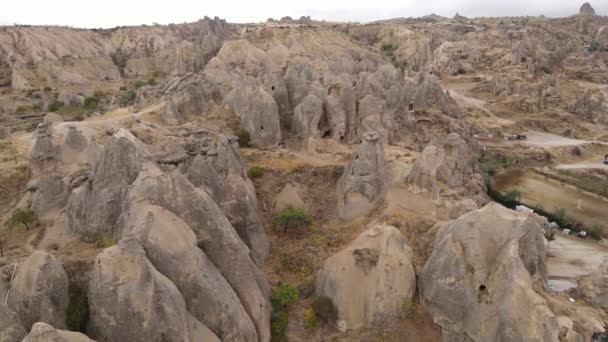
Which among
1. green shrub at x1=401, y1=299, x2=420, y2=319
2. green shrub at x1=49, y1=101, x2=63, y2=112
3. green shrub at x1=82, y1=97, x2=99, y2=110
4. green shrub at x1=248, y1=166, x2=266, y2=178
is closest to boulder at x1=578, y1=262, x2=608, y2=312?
green shrub at x1=401, y1=299, x2=420, y2=319

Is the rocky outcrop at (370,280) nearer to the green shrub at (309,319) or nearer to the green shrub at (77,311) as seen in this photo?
the green shrub at (309,319)

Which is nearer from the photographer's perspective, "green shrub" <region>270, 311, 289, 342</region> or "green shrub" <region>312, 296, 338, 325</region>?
"green shrub" <region>270, 311, 289, 342</region>

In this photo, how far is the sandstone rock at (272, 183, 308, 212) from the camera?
29875 millimetres

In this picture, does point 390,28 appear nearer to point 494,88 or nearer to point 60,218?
point 494,88

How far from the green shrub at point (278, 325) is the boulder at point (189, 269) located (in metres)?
2.18

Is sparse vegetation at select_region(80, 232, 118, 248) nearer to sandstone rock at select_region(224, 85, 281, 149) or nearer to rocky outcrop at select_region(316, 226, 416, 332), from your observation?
rocky outcrop at select_region(316, 226, 416, 332)

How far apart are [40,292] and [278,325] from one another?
907 cm

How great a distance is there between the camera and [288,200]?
30141 mm

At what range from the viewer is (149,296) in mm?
13906

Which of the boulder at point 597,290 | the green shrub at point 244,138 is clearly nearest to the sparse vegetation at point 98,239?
the green shrub at point 244,138

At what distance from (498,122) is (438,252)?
60299 mm

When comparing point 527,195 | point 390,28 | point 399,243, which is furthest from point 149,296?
point 390,28

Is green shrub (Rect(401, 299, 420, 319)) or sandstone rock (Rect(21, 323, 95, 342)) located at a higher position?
sandstone rock (Rect(21, 323, 95, 342))

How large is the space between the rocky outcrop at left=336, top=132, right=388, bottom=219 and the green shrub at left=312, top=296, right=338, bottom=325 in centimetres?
932
